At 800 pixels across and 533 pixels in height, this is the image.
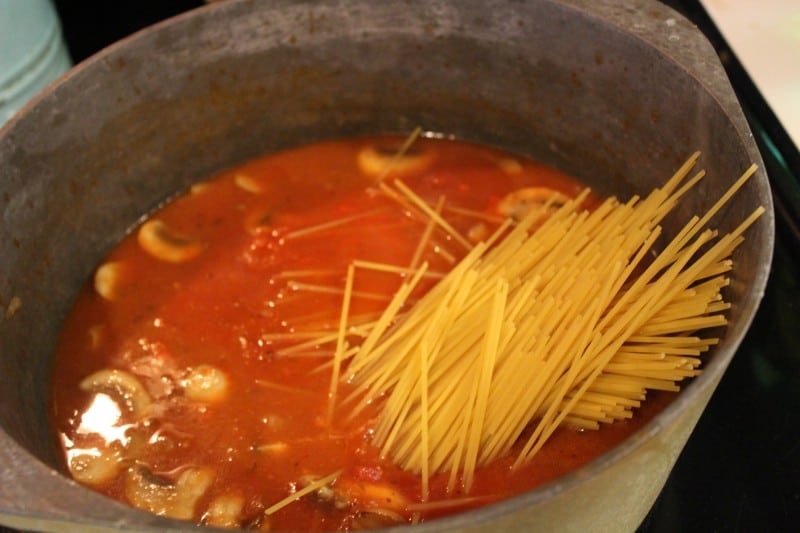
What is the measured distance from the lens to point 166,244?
62.0 inches

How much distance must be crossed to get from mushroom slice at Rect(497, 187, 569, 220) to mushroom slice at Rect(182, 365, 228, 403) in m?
0.61

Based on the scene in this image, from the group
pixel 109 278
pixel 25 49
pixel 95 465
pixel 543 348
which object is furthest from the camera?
pixel 25 49

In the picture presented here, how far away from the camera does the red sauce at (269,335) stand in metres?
1.16

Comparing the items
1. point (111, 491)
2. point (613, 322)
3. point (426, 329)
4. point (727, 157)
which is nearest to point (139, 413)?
point (111, 491)

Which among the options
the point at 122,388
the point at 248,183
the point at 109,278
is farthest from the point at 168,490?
the point at 248,183

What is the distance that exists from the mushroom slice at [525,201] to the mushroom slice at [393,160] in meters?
0.21

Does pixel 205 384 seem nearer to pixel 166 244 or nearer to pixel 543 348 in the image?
pixel 166 244

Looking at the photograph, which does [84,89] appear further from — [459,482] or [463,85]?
[459,482]

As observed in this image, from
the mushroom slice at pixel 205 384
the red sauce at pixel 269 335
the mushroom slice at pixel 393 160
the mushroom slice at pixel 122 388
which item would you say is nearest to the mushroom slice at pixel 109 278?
the red sauce at pixel 269 335

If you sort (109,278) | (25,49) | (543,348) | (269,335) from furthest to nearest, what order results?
(25,49)
(109,278)
(269,335)
(543,348)

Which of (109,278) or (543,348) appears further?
(109,278)

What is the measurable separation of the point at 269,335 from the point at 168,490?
311 millimetres

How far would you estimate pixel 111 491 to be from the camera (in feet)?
3.93

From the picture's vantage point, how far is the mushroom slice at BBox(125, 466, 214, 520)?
115 cm
